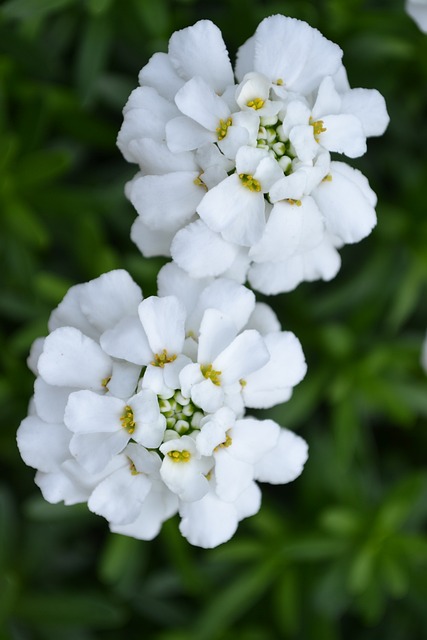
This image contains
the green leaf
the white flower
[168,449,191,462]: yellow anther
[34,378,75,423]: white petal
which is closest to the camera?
[168,449,191,462]: yellow anther

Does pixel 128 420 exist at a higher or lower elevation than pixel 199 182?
lower

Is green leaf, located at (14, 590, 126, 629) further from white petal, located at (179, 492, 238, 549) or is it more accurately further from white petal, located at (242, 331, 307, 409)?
white petal, located at (242, 331, 307, 409)

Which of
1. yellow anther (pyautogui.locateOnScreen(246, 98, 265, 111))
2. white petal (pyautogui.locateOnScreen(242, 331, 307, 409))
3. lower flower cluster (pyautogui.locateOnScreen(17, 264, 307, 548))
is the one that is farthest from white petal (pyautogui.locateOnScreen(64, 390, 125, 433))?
yellow anther (pyautogui.locateOnScreen(246, 98, 265, 111))

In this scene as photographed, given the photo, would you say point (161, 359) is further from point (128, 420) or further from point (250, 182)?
point (250, 182)

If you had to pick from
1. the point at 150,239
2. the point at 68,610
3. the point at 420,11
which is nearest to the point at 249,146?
the point at 150,239

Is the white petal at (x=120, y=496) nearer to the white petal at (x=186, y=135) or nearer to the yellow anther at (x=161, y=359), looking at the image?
the yellow anther at (x=161, y=359)

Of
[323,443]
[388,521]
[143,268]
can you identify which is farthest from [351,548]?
[143,268]
